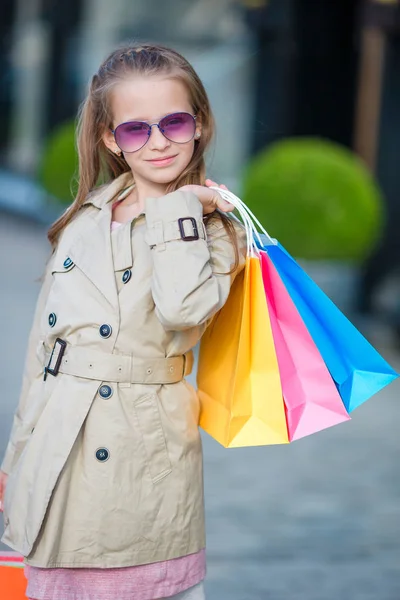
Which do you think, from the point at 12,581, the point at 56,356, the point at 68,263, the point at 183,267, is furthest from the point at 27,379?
A: the point at 183,267

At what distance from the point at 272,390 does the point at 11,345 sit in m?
5.72

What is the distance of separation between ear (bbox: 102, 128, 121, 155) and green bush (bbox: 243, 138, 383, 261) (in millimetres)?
5333

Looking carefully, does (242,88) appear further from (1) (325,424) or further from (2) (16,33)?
(1) (325,424)

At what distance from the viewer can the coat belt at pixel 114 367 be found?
101 inches

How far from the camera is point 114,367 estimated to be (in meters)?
2.55

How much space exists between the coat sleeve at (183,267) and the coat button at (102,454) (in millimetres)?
318

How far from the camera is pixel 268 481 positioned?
5309mm

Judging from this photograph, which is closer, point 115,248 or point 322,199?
point 115,248

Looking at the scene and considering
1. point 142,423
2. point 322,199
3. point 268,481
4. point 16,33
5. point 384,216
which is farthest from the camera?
point 16,33

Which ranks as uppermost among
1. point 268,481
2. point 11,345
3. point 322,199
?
point 322,199

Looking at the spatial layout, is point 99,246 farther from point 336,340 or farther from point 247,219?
point 336,340

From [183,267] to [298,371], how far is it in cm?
41

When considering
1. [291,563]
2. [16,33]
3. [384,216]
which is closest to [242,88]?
[384,216]

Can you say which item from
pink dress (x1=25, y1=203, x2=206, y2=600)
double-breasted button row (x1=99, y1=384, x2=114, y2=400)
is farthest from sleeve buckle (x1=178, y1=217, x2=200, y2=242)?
pink dress (x1=25, y1=203, x2=206, y2=600)
